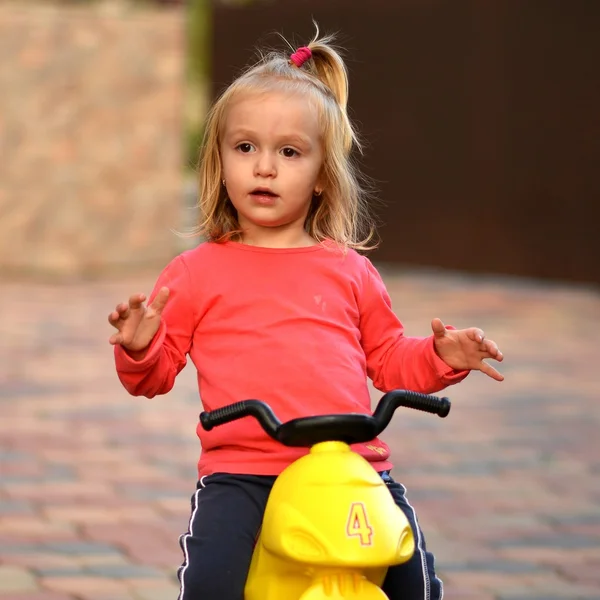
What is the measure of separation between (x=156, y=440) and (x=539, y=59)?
662 centimetres

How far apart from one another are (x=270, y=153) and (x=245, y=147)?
63 mm

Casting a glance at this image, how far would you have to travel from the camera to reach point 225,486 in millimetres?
2525

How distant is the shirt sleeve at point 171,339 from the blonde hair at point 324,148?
14 cm

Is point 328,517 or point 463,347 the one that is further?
point 463,347

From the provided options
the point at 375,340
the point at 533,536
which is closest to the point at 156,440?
the point at 533,536

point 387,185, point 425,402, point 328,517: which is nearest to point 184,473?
point 425,402

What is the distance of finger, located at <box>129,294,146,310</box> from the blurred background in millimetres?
3297

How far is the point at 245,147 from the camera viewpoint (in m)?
2.65

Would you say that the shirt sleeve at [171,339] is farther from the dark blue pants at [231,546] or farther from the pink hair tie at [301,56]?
the pink hair tie at [301,56]

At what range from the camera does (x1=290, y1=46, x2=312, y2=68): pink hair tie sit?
9.15 ft

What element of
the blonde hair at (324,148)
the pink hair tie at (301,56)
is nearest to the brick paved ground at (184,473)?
the blonde hair at (324,148)

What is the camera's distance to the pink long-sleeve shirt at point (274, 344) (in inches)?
101

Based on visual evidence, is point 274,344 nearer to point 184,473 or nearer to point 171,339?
point 171,339

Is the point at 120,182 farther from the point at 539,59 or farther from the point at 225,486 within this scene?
the point at 225,486
